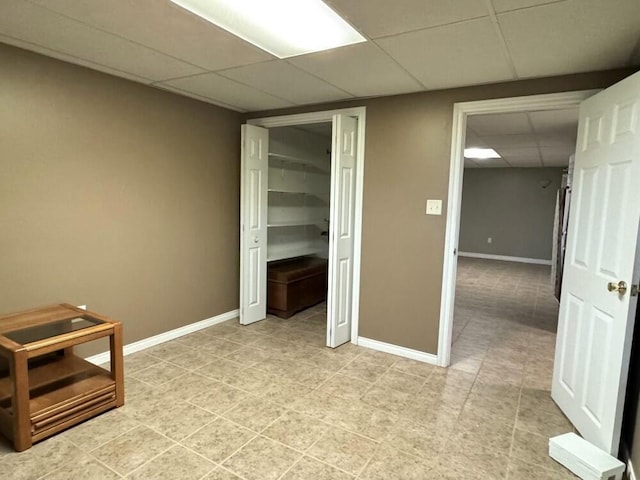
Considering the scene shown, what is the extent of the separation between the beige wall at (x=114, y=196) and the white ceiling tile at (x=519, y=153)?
425 centimetres

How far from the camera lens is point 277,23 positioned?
6.39ft

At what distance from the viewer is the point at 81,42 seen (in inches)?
87.3

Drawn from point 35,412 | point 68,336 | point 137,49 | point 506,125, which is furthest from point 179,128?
point 506,125

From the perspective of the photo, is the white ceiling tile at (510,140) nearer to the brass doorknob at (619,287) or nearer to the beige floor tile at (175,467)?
the brass doorknob at (619,287)

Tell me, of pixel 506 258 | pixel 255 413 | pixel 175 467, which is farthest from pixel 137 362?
pixel 506 258

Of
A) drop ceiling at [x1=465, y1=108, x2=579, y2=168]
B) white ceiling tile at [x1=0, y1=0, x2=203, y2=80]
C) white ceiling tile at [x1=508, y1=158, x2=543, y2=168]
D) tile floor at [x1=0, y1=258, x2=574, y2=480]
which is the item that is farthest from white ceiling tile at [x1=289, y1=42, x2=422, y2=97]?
white ceiling tile at [x1=508, y1=158, x2=543, y2=168]

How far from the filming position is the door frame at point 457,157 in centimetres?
260

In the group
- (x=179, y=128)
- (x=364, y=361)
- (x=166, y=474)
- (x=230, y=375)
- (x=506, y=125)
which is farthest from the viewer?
(x=506, y=125)

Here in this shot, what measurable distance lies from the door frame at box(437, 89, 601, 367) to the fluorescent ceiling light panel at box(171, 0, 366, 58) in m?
1.26

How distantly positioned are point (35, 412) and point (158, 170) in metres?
1.99

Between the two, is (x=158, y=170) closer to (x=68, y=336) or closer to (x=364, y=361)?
(x=68, y=336)

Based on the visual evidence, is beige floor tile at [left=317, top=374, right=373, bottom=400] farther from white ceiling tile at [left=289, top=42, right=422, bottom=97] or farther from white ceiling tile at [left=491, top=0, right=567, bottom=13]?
white ceiling tile at [left=491, top=0, right=567, bottom=13]

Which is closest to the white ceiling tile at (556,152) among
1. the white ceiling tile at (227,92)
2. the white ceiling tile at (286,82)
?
the white ceiling tile at (286,82)

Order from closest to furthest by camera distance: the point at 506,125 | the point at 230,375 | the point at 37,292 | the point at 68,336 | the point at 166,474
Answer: the point at 166,474 < the point at 68,336 < the point at 37,292 < the point at 230,375 < the point at 506,125
